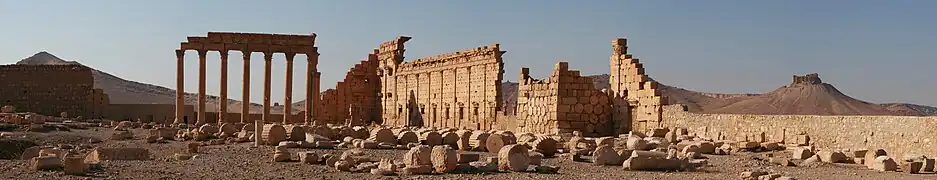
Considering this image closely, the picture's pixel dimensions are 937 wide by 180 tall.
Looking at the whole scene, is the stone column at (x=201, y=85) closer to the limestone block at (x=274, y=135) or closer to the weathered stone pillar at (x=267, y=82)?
the weathered stone pillar at (x=267, y=82)

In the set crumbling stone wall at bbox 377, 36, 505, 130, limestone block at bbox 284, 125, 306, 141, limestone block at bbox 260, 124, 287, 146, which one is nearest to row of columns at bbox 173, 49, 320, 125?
crumbling stone wall at bbox 377, 36, 505, 130

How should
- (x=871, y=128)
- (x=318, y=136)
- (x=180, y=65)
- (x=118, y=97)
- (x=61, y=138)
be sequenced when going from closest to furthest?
(x=871, y=128) → (x=318, y=136) → (x=61, y=138) → (x=180, y=65) → (x=118, y=97)

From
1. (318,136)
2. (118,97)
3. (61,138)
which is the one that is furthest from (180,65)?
Answer: (118,97)

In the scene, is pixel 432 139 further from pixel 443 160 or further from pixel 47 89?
pixel 47 89

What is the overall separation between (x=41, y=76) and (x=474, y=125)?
20.3m

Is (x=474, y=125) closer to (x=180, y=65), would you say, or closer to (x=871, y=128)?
(x=180, y=65)

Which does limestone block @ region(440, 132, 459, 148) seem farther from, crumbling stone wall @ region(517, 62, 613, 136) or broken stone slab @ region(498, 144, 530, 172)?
broken stone slab @ region(498, 144, 530, 172)

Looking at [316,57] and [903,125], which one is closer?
[903,125]

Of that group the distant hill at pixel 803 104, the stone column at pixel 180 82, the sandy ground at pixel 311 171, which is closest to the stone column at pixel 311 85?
the stone column at pixel 180 82

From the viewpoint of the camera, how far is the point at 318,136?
79.3ft

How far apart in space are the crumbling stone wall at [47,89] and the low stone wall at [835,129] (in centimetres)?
2964

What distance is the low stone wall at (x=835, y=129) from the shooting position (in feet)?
59.7

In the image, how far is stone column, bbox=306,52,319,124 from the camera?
149ft

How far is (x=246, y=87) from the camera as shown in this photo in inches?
1761
